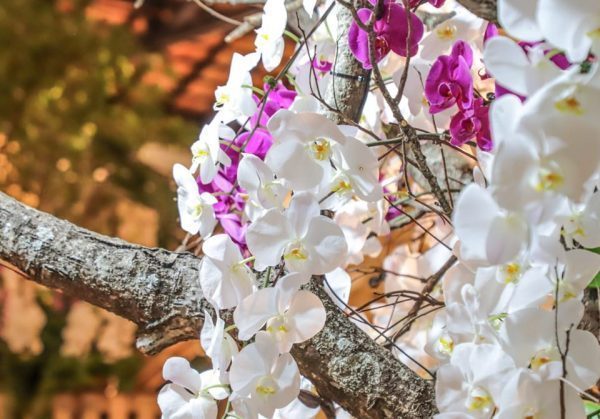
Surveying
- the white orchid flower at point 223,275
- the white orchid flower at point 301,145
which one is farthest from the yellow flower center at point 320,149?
the white orchid flower at point 223,275

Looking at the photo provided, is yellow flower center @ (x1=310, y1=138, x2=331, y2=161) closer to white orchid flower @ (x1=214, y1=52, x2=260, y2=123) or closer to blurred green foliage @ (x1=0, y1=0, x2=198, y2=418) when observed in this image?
white orchid flower @ (x1=214, y1=52, x2=260, y2=123)

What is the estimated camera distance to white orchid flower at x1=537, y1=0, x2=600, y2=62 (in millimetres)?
389

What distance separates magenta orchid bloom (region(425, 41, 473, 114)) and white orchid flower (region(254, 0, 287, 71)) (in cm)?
13

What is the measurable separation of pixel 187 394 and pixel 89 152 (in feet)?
6.96

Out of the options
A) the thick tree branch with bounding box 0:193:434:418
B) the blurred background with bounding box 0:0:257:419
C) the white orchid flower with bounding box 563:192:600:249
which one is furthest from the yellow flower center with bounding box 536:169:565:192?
the blurred background with bounding box 0:0:257:419

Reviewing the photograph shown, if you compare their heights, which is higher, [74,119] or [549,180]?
[74,119]

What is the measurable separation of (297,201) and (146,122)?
2.24 metres

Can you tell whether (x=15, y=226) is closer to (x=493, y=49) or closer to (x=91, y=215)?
(x=493, y=49)

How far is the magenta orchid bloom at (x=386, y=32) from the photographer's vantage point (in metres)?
Result: 0.65

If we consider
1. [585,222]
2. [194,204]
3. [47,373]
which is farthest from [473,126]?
[47,373]

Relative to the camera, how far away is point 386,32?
0.66 meters

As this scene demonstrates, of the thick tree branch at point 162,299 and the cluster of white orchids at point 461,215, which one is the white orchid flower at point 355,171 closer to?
the cluster of white orchids at point 461,215

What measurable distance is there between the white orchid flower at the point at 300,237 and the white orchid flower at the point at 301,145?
2cm

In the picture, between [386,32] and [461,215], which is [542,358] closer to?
[461,215]
